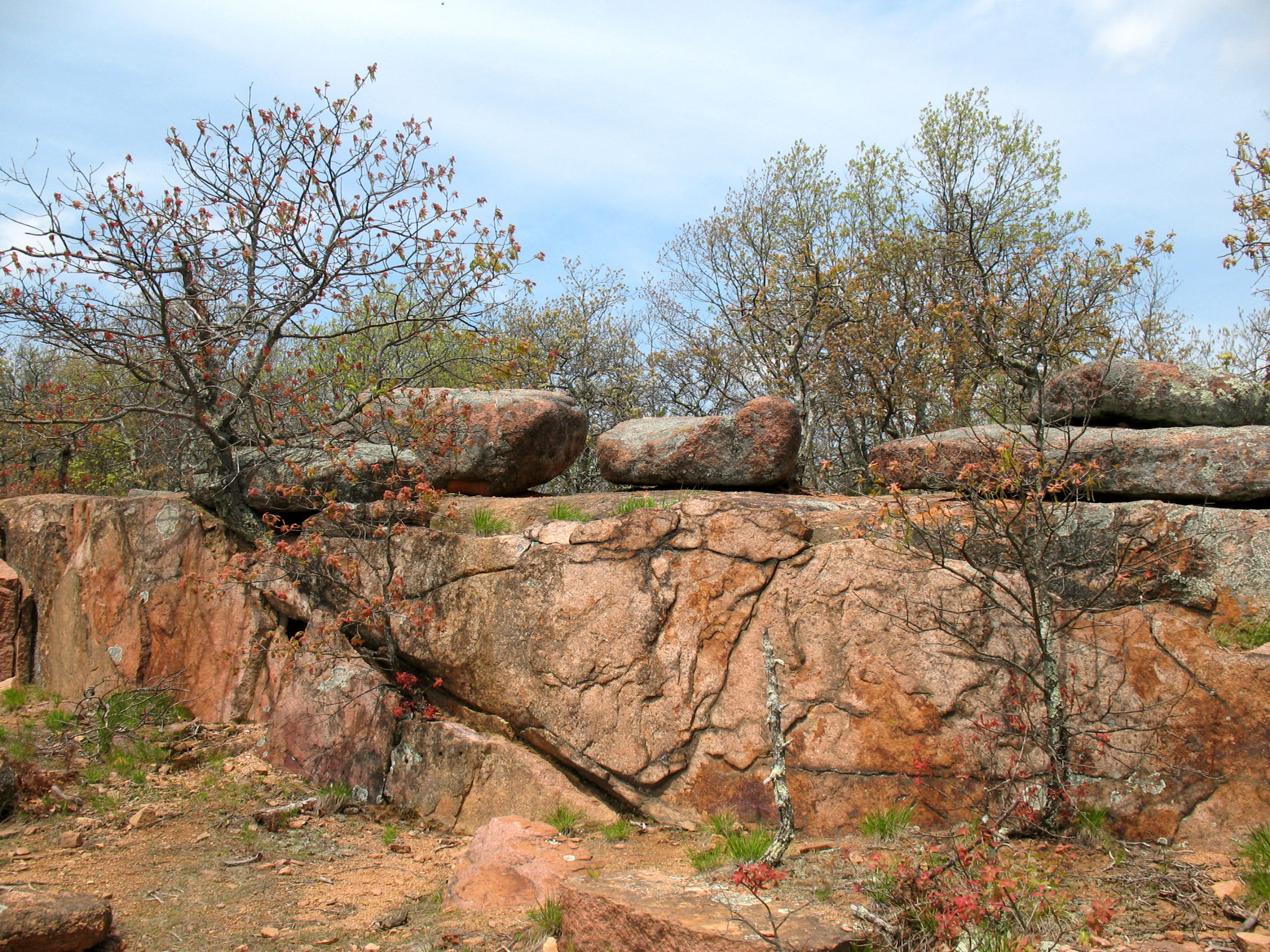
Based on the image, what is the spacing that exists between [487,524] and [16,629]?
523 centimetres

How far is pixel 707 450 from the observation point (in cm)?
812

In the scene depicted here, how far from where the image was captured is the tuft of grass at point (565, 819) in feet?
20.3

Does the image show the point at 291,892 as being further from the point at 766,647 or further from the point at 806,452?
the point at 806,452

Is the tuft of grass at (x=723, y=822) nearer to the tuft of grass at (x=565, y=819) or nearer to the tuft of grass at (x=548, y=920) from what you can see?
the tuft of grass at (x=565, y=819)

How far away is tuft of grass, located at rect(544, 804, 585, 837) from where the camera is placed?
619 centimetres

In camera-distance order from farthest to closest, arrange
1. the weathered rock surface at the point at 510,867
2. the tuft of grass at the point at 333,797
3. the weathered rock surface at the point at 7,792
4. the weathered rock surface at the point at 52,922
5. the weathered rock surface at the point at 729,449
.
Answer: the weathered rock surface at the point at 729,449 → the tuft of grass at the point at 333,797 → the weathered rock surface at the point at 7,792 → the weathered rock surface at the point at 510,867 → the weathered rock surface at the point at 52,922

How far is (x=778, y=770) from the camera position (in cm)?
502

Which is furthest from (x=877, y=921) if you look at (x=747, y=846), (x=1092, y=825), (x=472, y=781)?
(x=472, y=781)

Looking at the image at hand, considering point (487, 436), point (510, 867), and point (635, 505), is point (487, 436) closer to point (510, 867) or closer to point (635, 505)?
point (635, 505)

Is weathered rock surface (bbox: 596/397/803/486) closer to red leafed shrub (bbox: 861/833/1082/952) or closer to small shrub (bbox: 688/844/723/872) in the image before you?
small shrub (bbox: 688/844/723/872)

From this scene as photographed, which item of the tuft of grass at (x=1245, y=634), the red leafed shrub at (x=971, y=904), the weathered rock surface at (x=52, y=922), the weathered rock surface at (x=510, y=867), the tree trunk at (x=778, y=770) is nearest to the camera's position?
the red leafed shrub at (x=971, y=904)

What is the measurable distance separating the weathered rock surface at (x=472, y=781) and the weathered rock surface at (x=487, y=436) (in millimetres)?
2513

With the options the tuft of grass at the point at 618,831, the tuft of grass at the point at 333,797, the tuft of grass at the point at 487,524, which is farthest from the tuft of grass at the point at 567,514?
the tuft of grass at the point at 333,797

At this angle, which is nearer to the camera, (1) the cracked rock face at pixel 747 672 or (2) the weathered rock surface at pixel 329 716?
(1) the cracked rock face at pixel 747 672
